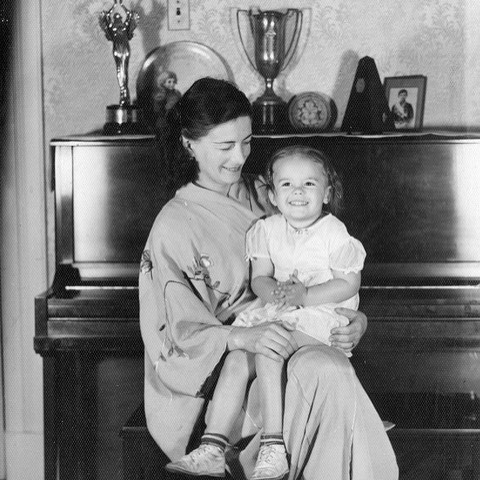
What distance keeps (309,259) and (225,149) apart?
0.35m

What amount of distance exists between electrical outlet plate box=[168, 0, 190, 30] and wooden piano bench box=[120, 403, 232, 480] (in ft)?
5.15

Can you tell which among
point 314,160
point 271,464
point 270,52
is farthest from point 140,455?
point 270,52

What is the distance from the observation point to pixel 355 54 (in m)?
3.14

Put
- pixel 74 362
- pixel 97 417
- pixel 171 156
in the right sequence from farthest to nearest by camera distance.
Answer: pixel 97 417 → pixel 74 362 → pixel 171 156

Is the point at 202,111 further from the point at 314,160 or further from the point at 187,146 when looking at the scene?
the point at 314,160

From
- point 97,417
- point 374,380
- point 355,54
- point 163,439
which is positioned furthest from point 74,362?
point 355,54

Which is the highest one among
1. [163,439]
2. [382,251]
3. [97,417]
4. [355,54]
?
[355,54]

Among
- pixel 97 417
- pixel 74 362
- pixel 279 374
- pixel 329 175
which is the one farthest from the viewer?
pixel 97 417

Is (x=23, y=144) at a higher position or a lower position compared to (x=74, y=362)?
higher

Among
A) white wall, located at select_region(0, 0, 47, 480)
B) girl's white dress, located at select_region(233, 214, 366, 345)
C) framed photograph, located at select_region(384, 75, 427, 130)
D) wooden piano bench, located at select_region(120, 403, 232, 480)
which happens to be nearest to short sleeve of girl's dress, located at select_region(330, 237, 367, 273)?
girl's white dress, located at select_region(233, 214, 366, 345)

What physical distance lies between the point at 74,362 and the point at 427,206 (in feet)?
3.90

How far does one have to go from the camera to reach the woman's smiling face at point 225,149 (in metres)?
2.22

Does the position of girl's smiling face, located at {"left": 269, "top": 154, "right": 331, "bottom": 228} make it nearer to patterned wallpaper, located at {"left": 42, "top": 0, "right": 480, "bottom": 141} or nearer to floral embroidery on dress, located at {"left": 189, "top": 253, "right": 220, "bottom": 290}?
floral embroidery on dress, located at {"left": 189, "top": 253, "right": 220, "bottom": 290}

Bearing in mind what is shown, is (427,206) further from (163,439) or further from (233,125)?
(163,439)
